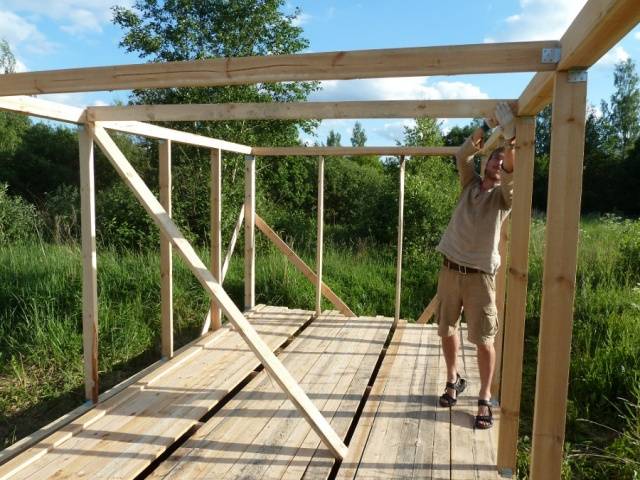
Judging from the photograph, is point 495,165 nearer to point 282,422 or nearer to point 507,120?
point 507,120

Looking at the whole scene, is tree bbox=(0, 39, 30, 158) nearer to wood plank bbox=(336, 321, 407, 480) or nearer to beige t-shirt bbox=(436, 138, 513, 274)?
wood plank bbox=(336, 321, 407, 480)

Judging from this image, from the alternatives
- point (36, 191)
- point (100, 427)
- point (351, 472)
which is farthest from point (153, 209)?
point (36, 191)

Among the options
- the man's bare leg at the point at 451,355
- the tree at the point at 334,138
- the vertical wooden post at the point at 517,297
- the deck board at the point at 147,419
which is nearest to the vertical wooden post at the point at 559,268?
the vertical wooden post at the point at 517,297

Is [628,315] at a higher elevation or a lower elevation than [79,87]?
lower

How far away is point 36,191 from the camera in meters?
16.8

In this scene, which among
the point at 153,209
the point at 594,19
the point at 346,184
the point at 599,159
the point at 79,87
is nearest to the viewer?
the point at 594,19

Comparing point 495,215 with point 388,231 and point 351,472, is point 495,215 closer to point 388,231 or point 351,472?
point 351,472

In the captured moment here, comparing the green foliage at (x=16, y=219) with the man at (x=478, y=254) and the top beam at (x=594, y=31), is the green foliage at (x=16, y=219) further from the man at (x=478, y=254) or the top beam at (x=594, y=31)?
the top beam at (x=594, y=31)

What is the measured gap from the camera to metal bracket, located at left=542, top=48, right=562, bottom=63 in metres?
1.78

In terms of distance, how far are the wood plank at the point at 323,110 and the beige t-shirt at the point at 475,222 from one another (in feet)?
0.69

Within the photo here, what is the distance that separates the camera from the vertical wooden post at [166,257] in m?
3.87

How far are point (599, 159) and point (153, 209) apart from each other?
25.5 metres

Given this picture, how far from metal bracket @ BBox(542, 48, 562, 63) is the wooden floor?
76.6 inches

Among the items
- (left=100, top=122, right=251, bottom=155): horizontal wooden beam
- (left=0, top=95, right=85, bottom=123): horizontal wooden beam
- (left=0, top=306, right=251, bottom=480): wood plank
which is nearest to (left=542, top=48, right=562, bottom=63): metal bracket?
(left=0, top=95, right=85, bottom=123): horizontal wooden beam
